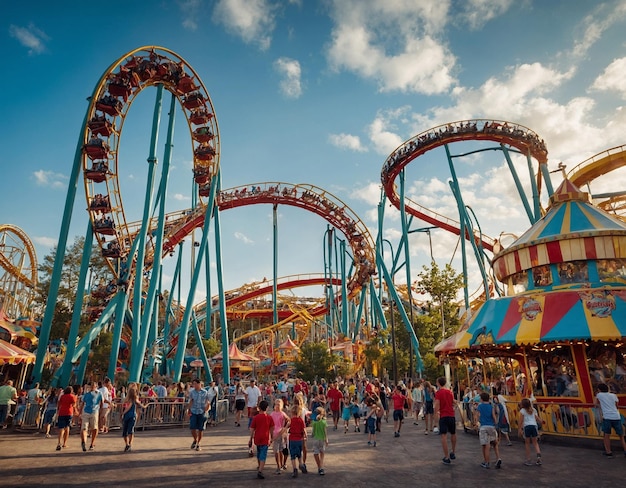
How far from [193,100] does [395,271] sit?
564 inches

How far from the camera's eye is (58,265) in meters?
14.0

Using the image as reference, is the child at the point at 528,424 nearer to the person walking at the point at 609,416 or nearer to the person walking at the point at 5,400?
the person walking at the point at 609,416

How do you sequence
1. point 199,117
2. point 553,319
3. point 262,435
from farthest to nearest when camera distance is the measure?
point 199,117 → point 553,319 → point 262,435

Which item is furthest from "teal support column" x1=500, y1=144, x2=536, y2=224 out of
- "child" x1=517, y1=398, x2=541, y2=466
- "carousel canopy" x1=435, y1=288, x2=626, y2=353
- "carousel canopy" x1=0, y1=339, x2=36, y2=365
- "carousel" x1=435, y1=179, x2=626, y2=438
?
"carousel canopy" x1=0, y1=339, x2=36, y2=365

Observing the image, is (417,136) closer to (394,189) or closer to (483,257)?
(394,189)

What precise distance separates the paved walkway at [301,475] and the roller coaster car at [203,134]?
14084mm

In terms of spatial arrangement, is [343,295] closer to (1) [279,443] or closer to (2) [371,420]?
(2) [371,420]

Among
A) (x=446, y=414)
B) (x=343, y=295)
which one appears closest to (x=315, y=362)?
(x=343, y=295)

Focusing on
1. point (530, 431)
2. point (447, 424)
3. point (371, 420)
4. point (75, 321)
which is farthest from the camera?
point (75, 321)

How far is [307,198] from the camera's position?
85.9ft

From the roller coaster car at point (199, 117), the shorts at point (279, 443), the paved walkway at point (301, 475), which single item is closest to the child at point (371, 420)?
the paved walkway at point (301, 475)

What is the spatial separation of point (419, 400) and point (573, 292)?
622cm

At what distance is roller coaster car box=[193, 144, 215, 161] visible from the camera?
19766 mm

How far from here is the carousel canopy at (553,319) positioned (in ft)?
27.0
